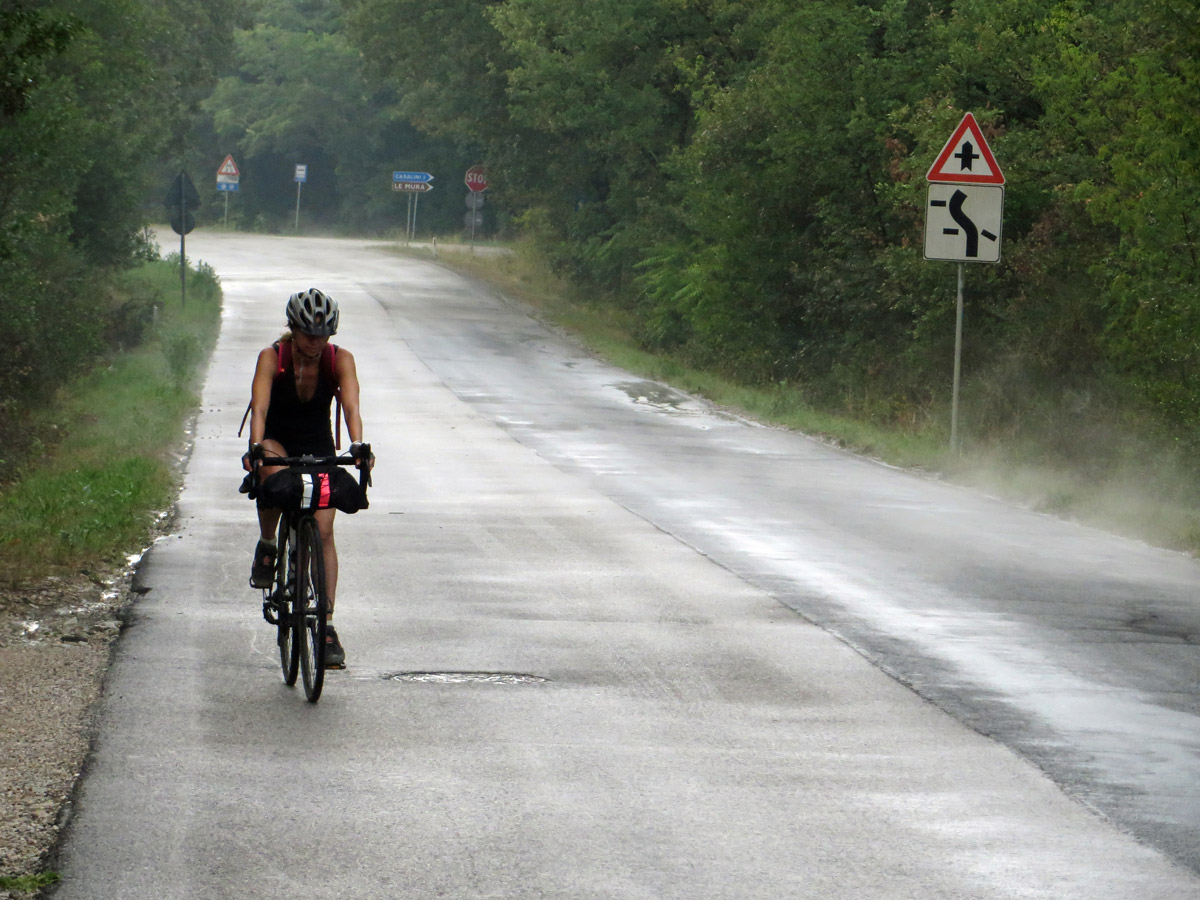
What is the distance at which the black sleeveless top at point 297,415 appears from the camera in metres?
7.99

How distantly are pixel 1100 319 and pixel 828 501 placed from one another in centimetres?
704

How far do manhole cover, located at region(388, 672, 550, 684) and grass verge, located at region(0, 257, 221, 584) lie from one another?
11.0 feet

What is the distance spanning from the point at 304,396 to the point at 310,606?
37.7 inches

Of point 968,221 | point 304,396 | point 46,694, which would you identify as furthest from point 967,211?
point 46,694

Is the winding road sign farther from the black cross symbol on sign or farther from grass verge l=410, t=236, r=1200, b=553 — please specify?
grass verge l=410, t=236, r=1200, b=553

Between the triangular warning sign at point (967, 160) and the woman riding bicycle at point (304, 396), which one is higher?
the triangular warning sign at point (967, 160)

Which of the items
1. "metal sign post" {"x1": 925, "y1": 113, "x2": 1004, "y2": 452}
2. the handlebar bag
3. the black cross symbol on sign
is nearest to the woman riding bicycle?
the handlebar bag

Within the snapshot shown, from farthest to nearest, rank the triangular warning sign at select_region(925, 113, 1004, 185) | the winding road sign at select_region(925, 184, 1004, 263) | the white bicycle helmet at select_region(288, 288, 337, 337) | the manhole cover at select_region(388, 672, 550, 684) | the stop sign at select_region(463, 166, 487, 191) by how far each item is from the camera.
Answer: the stop sign at select_region(463, 166, 487, 191) → the winding road sign at select_region(925, 184, 1004, 263) → the triangular warning sign at select_region(925, 113, 1004, 185) → the manhole cover at select_region(388, 672, 550, 684) → the white bicycle helmet at select_region(288, 288, 337, 337)

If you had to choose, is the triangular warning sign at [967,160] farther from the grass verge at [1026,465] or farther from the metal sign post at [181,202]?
the metal sign post at [181,202]

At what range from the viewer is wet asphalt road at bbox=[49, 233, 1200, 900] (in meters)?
5.48

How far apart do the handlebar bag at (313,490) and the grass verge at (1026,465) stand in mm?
7986

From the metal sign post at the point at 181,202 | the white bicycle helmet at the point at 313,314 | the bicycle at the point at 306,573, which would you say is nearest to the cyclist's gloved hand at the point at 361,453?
the bicycle at the point at 306,573

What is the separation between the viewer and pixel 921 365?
26.0m

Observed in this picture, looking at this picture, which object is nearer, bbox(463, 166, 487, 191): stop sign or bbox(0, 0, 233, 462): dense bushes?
bbox(0, 0, 233, 462): dense bushes
